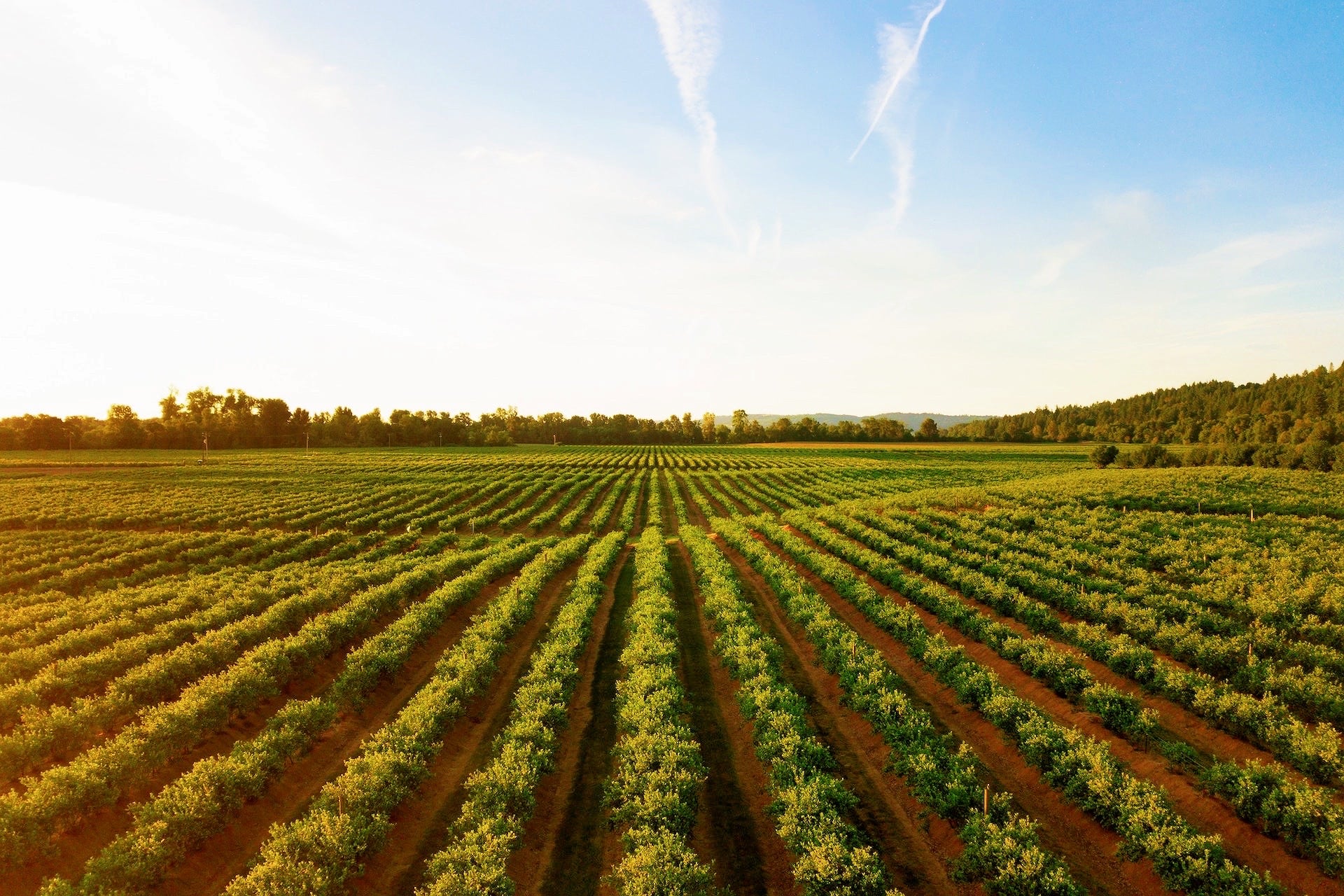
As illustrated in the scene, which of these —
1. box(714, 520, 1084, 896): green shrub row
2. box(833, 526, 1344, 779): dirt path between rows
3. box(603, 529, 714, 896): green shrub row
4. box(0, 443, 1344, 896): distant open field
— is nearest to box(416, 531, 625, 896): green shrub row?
box(0, 443, 1344, 896): distant open field

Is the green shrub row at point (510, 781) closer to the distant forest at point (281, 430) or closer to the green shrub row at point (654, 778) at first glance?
the green shrub row at point (654, 778)

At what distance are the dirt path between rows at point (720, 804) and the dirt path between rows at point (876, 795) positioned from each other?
2.35 metres

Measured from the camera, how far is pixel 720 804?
40.8 feet

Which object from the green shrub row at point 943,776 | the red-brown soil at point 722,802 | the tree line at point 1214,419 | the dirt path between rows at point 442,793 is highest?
the tree line at point 1214,419

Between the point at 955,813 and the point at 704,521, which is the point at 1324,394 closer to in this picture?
the point at 704,521

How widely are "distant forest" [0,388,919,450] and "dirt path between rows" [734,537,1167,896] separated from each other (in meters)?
138

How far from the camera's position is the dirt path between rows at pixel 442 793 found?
33.9 feet

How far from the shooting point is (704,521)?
165 ft

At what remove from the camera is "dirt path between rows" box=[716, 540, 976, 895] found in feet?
34.4

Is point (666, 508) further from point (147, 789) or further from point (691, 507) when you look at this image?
point (147, 789)

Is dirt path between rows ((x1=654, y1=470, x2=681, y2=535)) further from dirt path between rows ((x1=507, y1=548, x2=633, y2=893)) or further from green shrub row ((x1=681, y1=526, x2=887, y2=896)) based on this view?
dirt path between rows ((x1=507, y1=548, x2=633, y2=893))

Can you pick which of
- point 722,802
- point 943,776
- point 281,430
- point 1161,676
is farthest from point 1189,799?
point 281,430

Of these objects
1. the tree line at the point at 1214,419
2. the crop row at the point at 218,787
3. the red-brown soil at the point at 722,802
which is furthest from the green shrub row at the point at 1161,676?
the tree line at the point at 1214,419

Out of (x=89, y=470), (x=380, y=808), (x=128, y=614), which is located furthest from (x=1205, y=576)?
(x=89, y=470)
